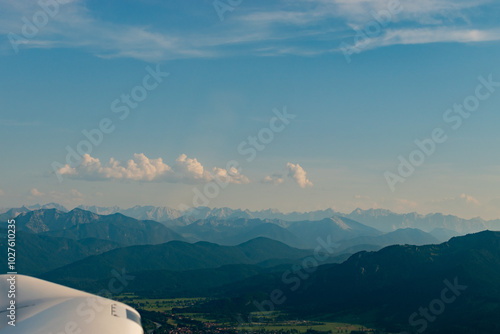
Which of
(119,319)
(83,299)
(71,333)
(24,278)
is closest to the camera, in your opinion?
(71,333)

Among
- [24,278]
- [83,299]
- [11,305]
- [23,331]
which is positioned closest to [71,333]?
[23,331]

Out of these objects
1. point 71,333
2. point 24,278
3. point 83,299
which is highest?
point 24,278

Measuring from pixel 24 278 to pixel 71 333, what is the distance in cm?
5344

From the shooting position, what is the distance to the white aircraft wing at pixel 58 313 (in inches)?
3217

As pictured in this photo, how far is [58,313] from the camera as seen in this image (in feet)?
292

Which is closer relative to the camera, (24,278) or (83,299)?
(83,299)

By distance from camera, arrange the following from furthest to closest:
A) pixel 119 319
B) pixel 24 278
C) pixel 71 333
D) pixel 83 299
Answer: pixel 24 278
pixel 83 299
pixel 119 319
pixel 71 333

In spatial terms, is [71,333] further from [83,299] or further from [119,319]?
[83,299]

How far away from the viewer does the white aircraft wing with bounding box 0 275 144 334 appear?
81700 millimetres

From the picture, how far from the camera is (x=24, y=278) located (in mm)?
122375

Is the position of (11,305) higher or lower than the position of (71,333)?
higher

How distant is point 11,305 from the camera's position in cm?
10144

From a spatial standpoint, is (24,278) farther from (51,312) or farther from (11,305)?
(51,312)

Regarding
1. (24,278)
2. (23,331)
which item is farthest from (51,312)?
(24,278)
